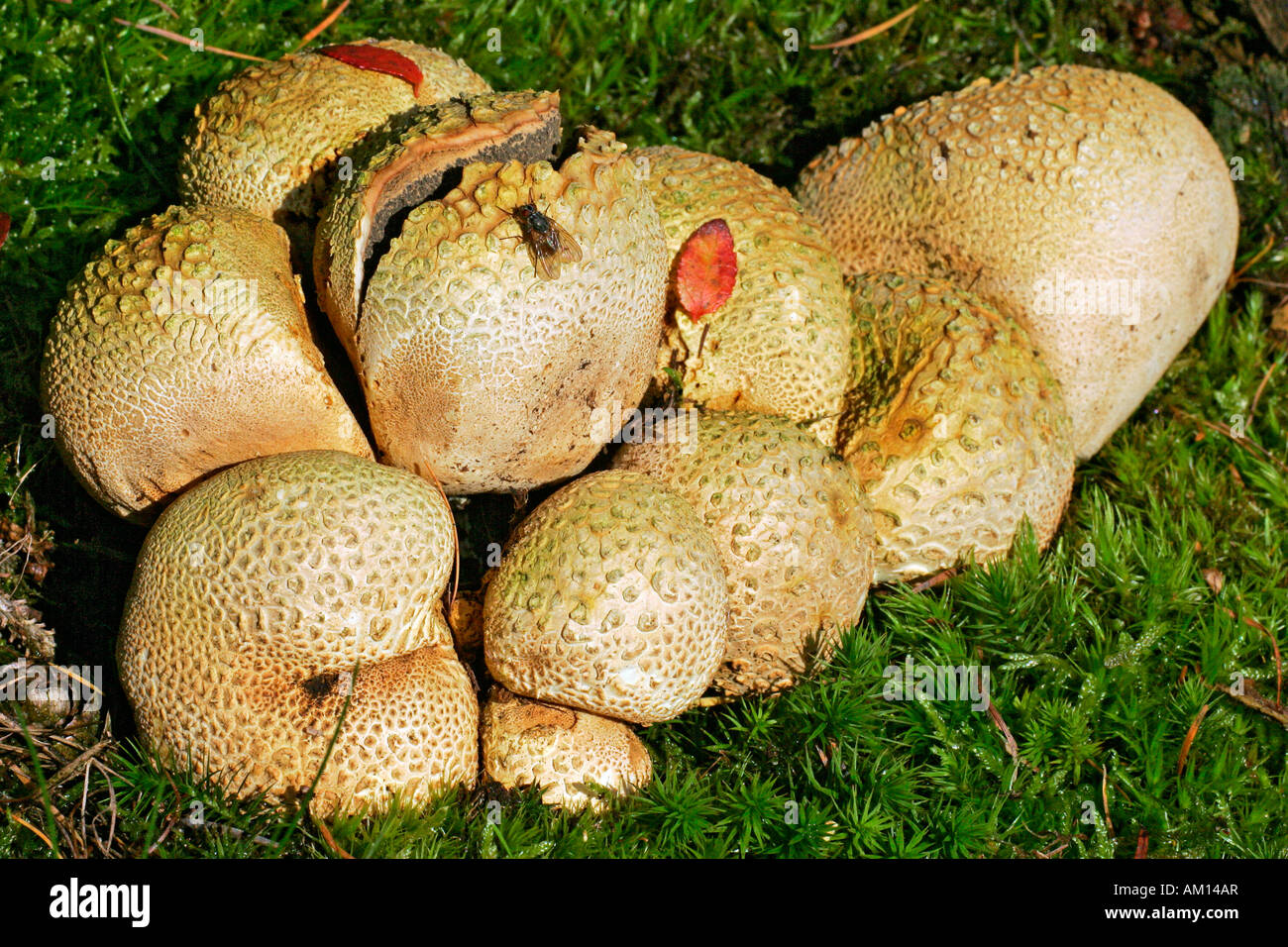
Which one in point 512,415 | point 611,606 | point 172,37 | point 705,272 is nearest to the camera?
point 611,606

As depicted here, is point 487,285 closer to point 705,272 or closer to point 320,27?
point 705,272

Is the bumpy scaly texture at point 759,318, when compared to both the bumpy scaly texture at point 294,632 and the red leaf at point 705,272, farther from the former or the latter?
the bumpy scaly texture at point 294,632

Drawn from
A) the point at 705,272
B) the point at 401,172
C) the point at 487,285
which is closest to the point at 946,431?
the point at 705,272

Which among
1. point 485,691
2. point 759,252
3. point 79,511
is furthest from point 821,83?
point 79,511

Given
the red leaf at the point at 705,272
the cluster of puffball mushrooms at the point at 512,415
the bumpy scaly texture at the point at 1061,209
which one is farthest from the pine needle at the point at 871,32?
the red leaf at the point at 705,272

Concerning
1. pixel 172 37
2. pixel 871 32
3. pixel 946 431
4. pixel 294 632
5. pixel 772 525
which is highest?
pixel 871 32

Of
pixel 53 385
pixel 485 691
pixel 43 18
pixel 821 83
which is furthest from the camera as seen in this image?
pixel 821 83

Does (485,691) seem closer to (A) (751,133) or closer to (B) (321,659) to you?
(B) (321,659)
